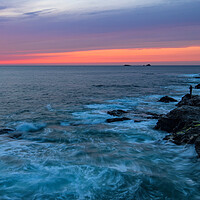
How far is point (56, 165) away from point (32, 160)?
1.51m

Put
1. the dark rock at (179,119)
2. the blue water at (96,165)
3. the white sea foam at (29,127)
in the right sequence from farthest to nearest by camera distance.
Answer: the white sea foam at (29,127), the dark rock at (179,119), the blue water at (96,165)

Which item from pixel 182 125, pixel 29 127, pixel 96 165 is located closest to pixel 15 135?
pixel 29 127

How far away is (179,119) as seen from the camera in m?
14.1

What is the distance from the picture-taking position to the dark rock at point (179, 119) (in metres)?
13.5

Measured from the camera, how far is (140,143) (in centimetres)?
1281

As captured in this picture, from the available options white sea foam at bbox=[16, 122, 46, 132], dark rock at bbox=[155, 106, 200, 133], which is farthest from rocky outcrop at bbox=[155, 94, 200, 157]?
white sea foam at bbox=[16, 122, 46, 132]

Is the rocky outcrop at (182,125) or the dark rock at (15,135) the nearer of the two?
the rocky outcrop at (182,125)

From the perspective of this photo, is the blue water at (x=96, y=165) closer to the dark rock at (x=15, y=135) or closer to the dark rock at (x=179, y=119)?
the dark rock at (x=15, y=135)

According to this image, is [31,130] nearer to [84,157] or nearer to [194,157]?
[84,157]

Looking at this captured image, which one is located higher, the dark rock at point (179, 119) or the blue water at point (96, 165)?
the dark rock at point (179, 119)

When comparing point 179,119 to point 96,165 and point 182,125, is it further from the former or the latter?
point 96,165

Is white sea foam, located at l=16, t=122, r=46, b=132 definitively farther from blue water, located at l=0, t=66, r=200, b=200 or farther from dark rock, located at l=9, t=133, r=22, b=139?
dark rock, located at l=9, t=133, r=22, b=139

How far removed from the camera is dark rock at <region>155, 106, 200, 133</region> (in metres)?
13.5

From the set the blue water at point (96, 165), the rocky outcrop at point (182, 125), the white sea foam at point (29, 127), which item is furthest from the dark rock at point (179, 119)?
the white sea foam at point (29, 127)
